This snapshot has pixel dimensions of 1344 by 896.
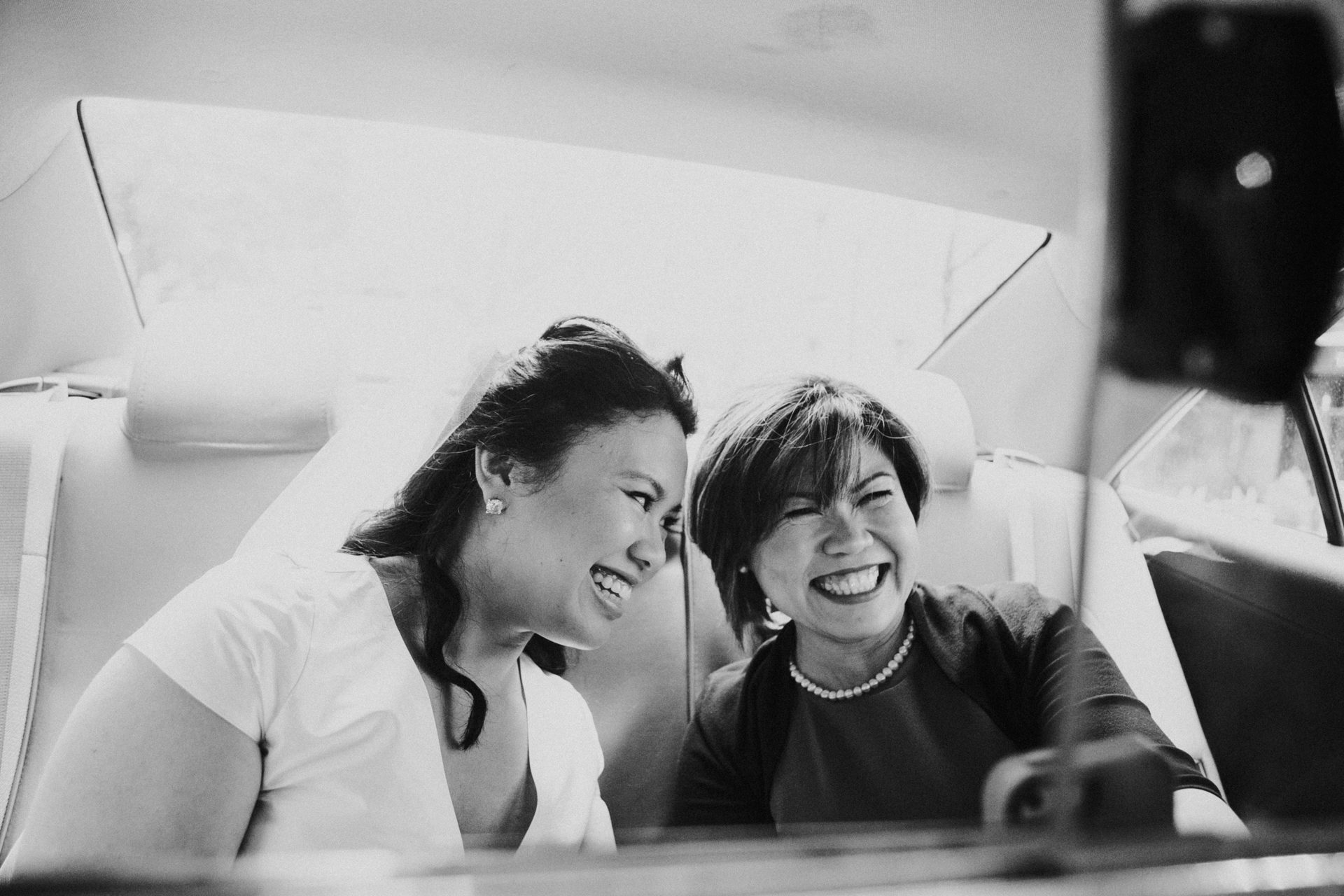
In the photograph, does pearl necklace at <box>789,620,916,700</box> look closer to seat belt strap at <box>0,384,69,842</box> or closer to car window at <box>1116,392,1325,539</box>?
car window at <box>1116,392,1325,539</box>

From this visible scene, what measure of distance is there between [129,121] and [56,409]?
1.85ft

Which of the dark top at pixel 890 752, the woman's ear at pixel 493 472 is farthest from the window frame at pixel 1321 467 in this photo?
the woman's ear at pixel 493 472

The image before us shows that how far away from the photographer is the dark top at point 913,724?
136 centimetres

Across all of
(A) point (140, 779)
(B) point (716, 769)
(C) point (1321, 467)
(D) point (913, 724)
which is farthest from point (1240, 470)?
(A) point (140, 779)

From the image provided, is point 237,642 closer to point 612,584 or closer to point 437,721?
point 437,721

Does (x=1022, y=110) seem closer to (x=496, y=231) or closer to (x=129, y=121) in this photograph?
(x=496, y=231)

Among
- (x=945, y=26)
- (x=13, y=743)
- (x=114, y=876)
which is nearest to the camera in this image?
(x=114, y=876)

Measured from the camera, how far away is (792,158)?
5.24 ft

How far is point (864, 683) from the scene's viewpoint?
1461 mm

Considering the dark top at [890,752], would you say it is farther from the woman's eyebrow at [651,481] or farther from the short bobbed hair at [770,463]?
the woman's eyebrow at [651,481]

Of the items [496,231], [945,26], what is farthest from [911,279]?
[496,231]

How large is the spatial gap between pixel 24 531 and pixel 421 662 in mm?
822

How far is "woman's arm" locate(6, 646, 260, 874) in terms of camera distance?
41.9 inches

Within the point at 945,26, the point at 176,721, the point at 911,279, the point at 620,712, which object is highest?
the point at 945,26
